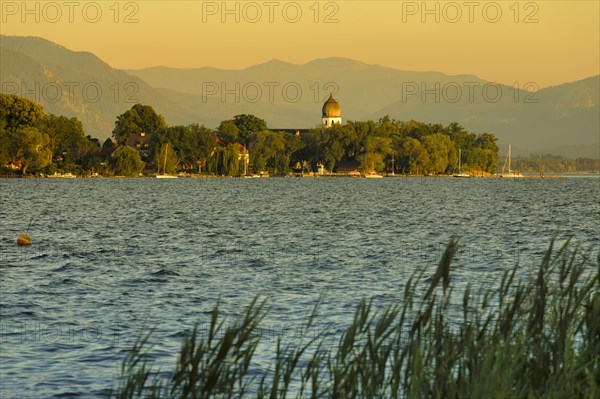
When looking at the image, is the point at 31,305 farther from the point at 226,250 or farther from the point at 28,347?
the point at 226,250

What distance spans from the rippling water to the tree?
10541 centimetres

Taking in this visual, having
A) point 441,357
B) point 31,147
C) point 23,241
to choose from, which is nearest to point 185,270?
point 23,241

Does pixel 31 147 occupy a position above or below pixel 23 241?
above

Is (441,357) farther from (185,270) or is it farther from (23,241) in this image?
(23,241)

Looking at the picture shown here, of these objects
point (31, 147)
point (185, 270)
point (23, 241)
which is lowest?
point (185, 270)

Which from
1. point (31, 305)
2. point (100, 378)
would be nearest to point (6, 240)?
point (31, 305)

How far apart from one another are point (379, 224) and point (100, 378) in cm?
5475

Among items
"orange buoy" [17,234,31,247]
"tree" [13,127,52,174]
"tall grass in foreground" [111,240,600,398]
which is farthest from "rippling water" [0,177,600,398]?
"tree" [13,127,52,174]

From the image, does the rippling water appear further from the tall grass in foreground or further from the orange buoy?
the tall grass in foreground

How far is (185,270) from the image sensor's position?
129 ft

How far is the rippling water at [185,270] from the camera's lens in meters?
21.8

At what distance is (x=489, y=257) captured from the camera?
147ft

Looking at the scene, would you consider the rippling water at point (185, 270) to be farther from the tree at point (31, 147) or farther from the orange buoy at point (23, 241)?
the tree at point (31, 147)

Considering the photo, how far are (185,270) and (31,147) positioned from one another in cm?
15811
